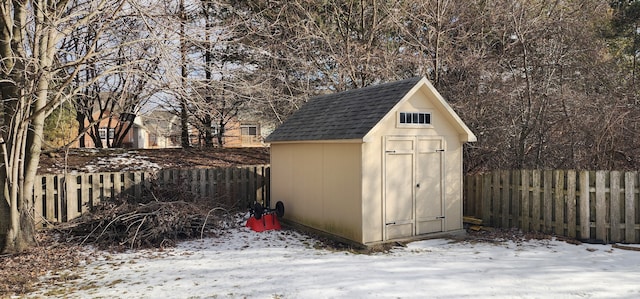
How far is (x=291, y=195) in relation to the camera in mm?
9656

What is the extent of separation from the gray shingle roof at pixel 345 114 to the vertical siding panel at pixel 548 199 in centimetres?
318

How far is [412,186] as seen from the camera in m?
8.04

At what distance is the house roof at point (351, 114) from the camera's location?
7.66m

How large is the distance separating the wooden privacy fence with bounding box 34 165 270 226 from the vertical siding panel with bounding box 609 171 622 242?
805cm

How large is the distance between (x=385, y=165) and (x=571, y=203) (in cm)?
356

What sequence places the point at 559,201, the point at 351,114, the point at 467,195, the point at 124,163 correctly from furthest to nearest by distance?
the point at 124,163 < the point at 467,195 < the point at 351,114 < the point at 559,201

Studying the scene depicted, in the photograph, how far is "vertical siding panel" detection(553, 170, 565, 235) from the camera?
7.90 meters

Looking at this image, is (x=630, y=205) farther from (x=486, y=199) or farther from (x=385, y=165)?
(x=385, y=165)

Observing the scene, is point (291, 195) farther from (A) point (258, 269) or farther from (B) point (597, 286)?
(B) point (597, 286)

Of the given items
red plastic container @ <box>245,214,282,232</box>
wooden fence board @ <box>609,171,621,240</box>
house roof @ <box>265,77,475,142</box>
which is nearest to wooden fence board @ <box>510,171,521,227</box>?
house roof @ <box>265,77,475,142</box>

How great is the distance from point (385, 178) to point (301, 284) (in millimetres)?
2994

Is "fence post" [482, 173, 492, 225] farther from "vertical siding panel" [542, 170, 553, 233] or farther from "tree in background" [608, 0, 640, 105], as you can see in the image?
"tree in background" [608, 0, 640, 105]

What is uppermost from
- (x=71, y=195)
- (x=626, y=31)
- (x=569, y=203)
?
(x=626, y=31)

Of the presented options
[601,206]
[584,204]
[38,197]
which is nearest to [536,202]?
[584,204]
